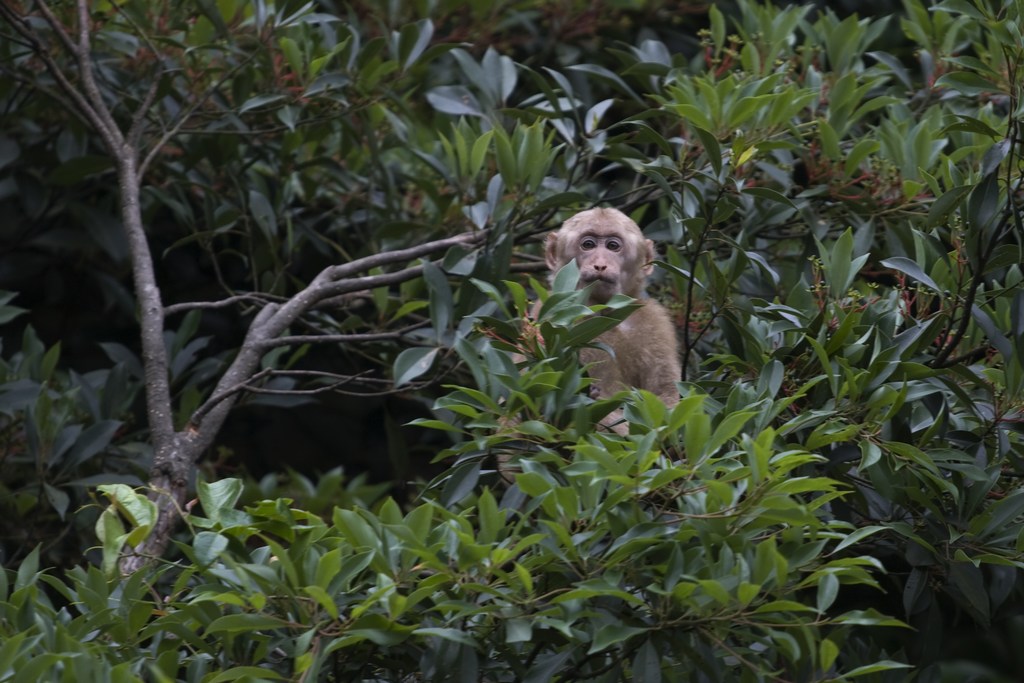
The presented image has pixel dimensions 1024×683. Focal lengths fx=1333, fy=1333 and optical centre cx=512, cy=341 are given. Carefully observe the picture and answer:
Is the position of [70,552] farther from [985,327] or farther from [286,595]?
[985,327]

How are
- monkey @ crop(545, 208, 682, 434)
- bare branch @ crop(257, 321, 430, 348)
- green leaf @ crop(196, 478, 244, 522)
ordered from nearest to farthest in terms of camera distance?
green leaf @ crop(196, 478, 244, 522) < bare branch @ crop(257, 321, 430, 348) < monkey @ crop(545, 208, 682, 434)

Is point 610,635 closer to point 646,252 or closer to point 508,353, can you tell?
point 508,353

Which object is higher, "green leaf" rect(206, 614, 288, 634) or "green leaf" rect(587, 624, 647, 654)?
"green leaf" rect(206, 614, 288, 634)

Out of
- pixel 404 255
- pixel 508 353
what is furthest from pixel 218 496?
pixel 404 255

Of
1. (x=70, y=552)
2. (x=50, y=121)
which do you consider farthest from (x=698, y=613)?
(x=50, y=121)

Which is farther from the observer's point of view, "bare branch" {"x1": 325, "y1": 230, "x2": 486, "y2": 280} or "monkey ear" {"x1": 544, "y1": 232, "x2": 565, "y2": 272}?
"monkey ear" {"x1": 544, "y1": 232, "x2": 565, "y2": 272}

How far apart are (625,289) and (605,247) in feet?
0.63

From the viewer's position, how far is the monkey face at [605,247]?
5.11 meters

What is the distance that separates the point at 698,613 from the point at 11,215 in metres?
4.50

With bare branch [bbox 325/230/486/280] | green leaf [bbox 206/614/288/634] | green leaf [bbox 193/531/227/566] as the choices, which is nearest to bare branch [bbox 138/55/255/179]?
bare branch [bbox 325/230/486/280]

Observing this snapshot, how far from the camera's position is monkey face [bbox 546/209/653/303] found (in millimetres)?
5105

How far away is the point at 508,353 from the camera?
3738 millimetres

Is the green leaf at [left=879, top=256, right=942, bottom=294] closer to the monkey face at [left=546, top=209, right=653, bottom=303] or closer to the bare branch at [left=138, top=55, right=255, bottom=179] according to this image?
the monkey face at [left=546, top=209, right=653, bottom=303]

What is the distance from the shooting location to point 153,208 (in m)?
6.13
